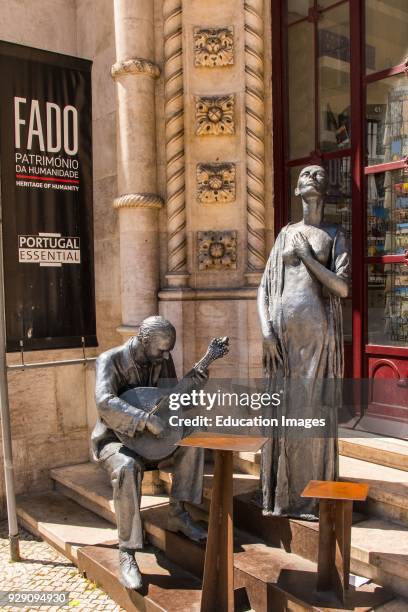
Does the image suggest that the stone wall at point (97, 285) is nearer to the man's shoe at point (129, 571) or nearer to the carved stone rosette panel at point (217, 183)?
the carved stone rosette panel at point (217, 183)

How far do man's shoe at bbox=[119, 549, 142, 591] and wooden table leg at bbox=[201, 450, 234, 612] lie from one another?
0.46 m

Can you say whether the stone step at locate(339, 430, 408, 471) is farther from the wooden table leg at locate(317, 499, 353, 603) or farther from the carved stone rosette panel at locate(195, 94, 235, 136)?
the carved stone rosette panel at locate(195, 94, 235, 136)

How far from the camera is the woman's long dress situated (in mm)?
3441

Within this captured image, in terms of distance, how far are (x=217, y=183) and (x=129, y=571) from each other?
2.99 m

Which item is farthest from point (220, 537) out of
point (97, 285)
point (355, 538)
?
point (97, 285)

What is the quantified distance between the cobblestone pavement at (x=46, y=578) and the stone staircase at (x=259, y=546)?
0.20ft

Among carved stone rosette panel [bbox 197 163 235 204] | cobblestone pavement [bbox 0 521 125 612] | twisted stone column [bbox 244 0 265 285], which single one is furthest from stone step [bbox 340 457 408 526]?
carved stone rosette panel [bbox 197 163 235 204]

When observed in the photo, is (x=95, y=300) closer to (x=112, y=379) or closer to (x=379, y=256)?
(x=112, y=379)

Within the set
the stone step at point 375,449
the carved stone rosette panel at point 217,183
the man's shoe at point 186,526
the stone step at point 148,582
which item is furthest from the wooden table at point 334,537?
the carved stone rosette panel at point 217,183

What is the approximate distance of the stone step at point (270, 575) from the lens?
2.93m

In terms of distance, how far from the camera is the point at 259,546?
11.7 ft

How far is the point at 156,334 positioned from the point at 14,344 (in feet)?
5.79

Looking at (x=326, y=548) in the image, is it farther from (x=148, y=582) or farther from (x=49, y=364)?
(x=49, y=364)

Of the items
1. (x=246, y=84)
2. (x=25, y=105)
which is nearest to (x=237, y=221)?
(x=246, y=84)
